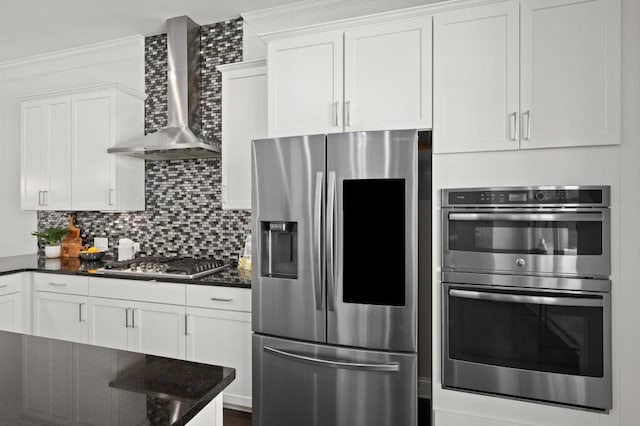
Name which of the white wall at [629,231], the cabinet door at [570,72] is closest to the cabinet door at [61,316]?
the cabinet door at [570,72]

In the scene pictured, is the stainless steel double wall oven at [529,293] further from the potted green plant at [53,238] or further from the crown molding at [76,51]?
the potted green plant at [53,238]

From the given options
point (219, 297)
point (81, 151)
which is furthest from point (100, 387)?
point (81, 151)

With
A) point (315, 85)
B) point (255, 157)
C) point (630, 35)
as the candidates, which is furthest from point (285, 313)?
point (630, 35)

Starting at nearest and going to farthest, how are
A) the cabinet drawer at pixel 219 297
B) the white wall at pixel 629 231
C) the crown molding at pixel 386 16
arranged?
the white wall at pixel 629 231
the crown molding at pixel 386 16
the cabinet drawer at pixel 219 297

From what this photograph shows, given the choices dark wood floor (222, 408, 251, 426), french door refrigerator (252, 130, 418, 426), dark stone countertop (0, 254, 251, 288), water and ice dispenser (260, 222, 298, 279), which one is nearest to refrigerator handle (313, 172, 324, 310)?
french door refrigerator (252, 130, 418, 426)

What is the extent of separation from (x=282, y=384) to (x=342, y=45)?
1931mm

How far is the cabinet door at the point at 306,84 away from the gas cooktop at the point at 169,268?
3.76 ft

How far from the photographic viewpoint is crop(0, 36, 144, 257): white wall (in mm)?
3762

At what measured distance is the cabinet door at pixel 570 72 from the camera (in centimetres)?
176

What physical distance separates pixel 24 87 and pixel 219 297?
3.48 meters

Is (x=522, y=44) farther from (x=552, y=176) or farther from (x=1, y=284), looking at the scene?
(x=1, y=284)

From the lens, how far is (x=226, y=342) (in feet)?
8.34

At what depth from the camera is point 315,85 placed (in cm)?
225

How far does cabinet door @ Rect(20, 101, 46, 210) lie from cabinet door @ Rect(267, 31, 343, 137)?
8.24ft
